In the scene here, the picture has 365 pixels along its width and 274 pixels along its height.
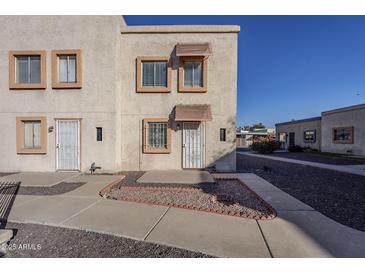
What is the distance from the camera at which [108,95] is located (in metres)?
9.73

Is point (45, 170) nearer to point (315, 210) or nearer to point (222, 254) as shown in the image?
point (222, 254)

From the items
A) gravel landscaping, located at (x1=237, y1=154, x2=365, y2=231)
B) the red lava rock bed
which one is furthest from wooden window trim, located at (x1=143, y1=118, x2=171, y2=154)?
gravel landscaping, located at (x1=237, y1=154, x2=365, y2=231)

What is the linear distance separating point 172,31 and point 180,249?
9.67m

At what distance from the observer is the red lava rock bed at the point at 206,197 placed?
495 centimetres

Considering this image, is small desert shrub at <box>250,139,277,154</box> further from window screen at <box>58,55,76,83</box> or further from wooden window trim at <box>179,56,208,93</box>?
window screen at <box>58,55,76,83</box>

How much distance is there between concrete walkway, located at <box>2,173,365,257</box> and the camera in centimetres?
331

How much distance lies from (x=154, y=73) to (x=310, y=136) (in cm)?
2276

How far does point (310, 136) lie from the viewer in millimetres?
25266

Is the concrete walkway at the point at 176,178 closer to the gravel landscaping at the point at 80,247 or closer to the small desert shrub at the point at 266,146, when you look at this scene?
the gravel landscaping at the point at 80,247

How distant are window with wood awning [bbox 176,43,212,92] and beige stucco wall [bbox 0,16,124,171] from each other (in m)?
3.09

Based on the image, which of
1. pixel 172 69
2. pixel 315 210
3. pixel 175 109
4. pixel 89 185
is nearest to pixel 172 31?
pixel 172 69

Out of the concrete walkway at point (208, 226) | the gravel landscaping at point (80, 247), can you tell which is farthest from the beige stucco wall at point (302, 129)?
the gravel landscaping at point (80, 247)

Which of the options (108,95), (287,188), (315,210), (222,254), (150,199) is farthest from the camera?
(108,95)

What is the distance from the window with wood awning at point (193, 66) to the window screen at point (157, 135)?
2099 mm
